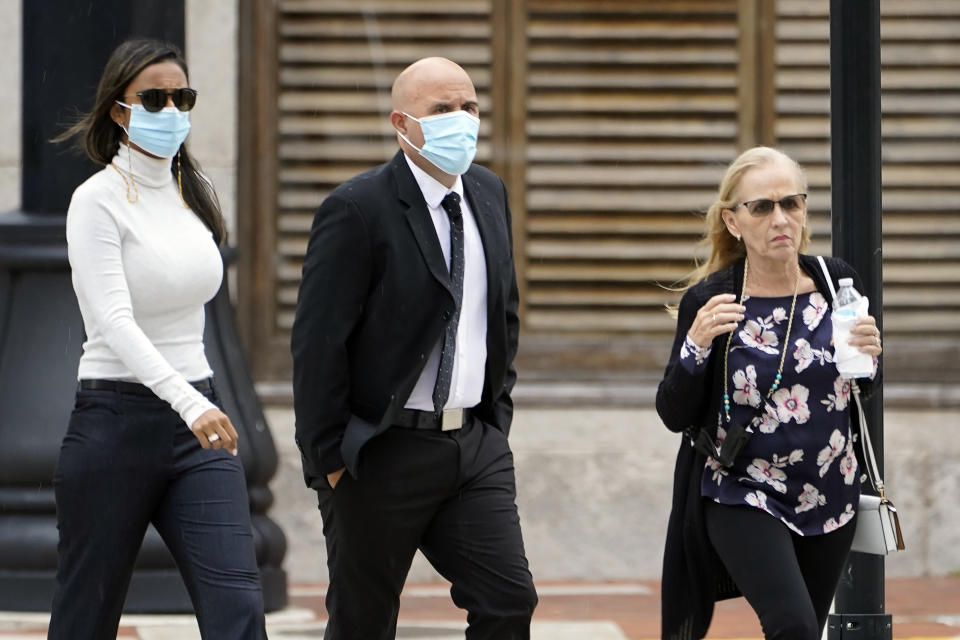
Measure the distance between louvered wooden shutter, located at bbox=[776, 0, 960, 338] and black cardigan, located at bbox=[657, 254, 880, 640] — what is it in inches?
199

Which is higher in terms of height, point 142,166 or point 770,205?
point 142,166

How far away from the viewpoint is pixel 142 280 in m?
4.62

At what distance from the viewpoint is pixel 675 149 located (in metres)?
9.91

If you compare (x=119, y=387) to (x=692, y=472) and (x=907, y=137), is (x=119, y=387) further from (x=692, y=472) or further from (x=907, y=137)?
(x=907, y=137)

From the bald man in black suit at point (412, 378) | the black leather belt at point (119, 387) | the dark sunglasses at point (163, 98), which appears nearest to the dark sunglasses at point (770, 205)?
the bald man in black suit at point (412, 378)

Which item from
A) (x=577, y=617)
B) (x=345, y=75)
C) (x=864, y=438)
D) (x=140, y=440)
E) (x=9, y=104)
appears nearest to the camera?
(x=140, y=440)

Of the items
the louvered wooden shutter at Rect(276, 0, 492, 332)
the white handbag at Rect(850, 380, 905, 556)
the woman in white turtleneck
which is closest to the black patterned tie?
the woman in white turtleneck

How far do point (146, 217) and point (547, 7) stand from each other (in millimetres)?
5451

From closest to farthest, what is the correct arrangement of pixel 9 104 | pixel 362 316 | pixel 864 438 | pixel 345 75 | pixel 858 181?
1. pixel 362 316
2. pixel 864 438
3. pixel 858 181
4. pixel 9 104
5. pixel 345 75

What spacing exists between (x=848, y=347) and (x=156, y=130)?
189 centimetres

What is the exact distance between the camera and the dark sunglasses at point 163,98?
15.8 feet

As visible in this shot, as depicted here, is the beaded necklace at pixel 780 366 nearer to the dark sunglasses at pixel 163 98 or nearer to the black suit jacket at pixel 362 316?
the black suit jacket at pixel 362 316

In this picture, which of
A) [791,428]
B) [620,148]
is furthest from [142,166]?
[620,148]

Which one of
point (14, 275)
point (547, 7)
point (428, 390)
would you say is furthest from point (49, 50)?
point (547, 7)
